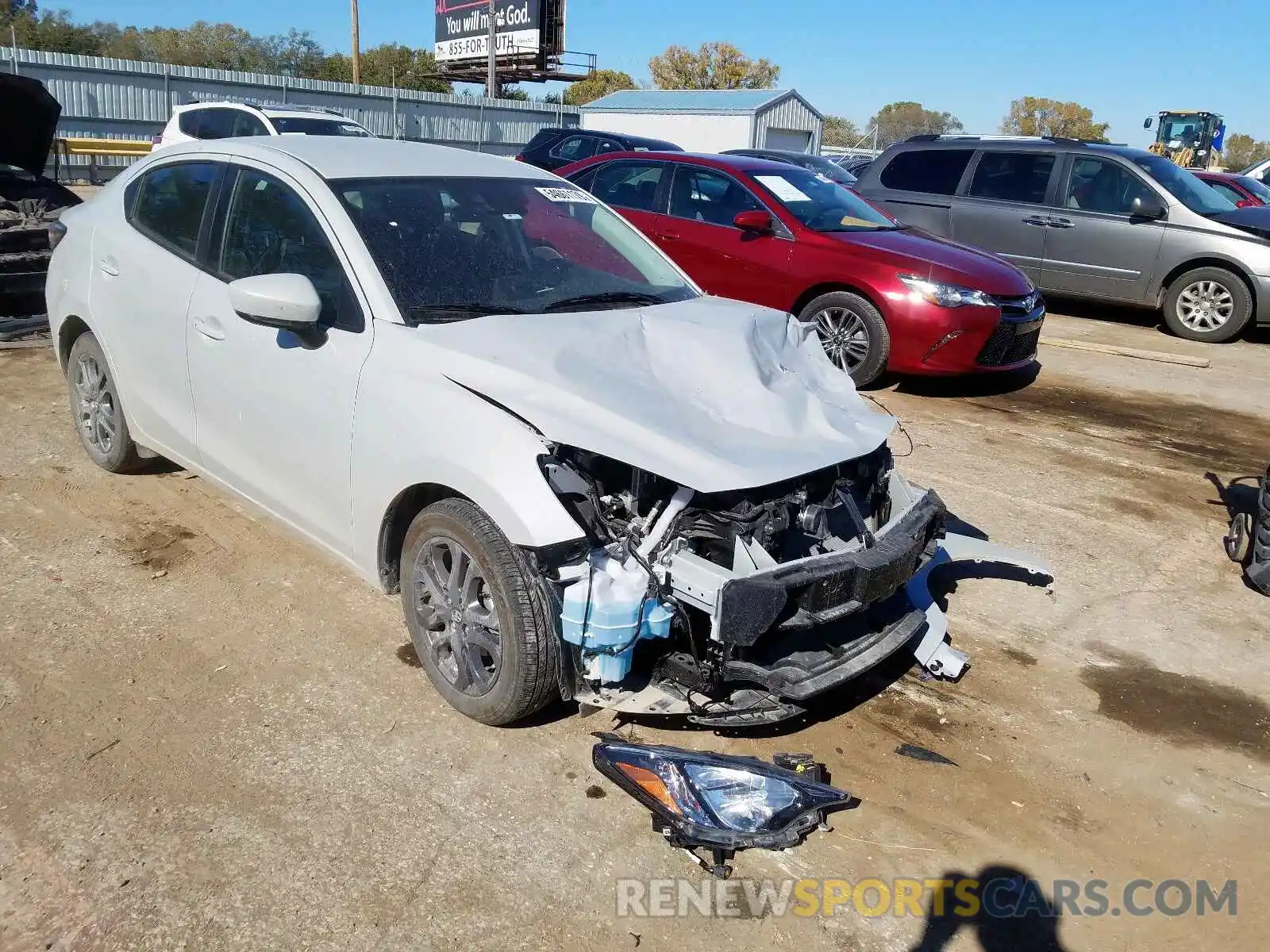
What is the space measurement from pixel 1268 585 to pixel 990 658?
1.73 meters

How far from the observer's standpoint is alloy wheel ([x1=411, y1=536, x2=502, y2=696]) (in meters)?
3.16

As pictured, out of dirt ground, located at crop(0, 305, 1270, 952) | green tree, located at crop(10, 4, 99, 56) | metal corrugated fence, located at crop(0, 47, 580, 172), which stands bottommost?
dirt ground, located at crop(0, 305, 1270, 952)

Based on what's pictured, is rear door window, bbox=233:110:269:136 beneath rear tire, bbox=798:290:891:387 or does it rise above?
above

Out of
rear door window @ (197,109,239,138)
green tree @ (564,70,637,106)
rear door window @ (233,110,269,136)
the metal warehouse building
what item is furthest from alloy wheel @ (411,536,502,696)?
green tree @ (564,70,637,106)

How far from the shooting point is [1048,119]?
248 feet

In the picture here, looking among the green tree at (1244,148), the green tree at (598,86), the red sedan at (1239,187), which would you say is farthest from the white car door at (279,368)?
the green tree at (1244,148)

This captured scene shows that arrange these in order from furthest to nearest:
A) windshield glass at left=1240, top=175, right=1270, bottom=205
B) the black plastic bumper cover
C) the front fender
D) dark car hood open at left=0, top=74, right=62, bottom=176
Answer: windshield glass at left=1240, top=175, right=1270, bottom=205
dark car hood open at left=0, top=74, right=62, bottom=176
the front fender
the black plastic bumper cover

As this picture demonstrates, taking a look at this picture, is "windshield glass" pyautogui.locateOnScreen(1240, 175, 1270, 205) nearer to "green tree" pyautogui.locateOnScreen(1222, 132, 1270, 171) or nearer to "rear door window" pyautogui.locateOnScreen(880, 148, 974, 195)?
"rear door window" pyautogui.locateOnScreen(880, 148, 974, 195)

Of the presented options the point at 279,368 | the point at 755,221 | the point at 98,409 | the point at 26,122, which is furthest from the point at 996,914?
the point at 26,122

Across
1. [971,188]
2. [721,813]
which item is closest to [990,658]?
[721,813]

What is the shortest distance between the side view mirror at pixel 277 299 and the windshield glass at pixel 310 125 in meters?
9.99

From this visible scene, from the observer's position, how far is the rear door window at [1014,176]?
11164 millimetres

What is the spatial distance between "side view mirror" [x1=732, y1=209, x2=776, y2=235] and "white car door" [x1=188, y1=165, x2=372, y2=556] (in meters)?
4.53

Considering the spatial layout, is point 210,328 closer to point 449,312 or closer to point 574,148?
point 449,312
